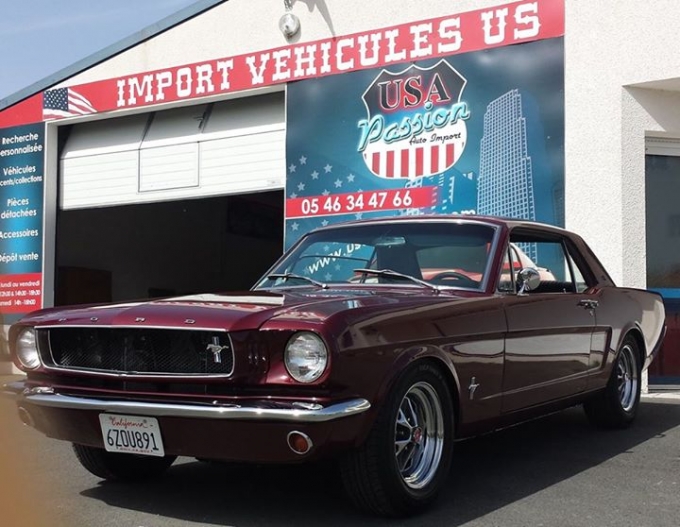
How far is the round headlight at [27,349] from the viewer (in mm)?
4395

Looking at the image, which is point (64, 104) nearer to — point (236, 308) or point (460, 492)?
point (236, 308)

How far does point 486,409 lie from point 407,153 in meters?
6.30

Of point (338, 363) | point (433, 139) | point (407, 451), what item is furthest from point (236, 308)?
point (433, 139)

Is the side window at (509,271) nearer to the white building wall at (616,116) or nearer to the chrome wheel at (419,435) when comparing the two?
the chrome wheel at (419,435)

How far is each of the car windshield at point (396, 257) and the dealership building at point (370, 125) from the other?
14.3 ft

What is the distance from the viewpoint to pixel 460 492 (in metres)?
4.45

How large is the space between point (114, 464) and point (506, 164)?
20.4 feet

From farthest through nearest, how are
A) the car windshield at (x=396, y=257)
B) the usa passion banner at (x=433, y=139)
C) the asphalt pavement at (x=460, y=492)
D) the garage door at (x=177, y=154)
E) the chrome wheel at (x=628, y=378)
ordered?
the garage door at (x=177, y=154), the usa passion banner at (x=433, y=139), the chrome wheel at (x=628, y=378), the car windshield at (x=396, y=257), the asphalt pavement at (x=460, y=492)

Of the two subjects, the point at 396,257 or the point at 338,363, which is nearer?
the point at 338,363

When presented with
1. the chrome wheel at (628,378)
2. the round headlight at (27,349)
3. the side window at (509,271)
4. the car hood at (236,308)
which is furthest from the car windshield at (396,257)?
the chrome wheel at (628,378)

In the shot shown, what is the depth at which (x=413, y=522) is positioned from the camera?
3859mm

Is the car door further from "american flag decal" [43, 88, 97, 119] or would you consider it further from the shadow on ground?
"american flag decal" [43, 88, 97, 119]

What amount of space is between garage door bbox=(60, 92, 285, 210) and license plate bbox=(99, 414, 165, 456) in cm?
787

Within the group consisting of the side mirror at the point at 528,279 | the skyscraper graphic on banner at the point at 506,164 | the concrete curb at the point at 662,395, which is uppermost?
the skyscraper graphic on banner at the point at 506,164
